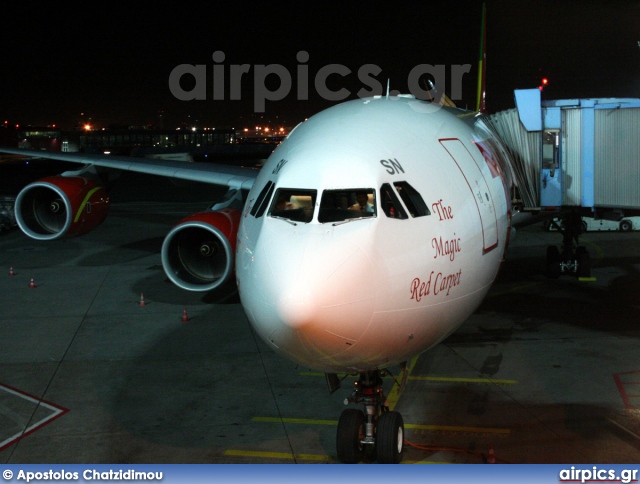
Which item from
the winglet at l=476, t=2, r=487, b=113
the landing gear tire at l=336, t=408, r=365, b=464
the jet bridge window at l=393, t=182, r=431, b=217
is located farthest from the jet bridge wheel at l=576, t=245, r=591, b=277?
the jet bridge window at l=393, t=182, r=431, b=217

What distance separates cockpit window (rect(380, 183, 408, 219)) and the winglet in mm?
12407

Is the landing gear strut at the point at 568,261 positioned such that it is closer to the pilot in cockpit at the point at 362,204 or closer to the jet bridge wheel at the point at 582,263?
the jet bridge wheel at the point at 582,263

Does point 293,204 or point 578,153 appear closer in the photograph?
point 293,204

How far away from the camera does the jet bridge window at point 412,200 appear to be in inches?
289

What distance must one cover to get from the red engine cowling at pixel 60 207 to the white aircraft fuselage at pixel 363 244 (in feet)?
33.4

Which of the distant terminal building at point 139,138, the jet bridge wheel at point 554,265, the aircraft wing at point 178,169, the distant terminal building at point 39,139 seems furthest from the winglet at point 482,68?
the distant terminal building at point 139,138

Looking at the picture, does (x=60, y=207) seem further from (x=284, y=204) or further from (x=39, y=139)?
(x=39, y=139)

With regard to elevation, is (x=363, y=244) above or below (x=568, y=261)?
above

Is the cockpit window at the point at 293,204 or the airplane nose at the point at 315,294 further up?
the cockpit window at the point at 293,204

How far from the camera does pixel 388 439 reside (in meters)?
8.17

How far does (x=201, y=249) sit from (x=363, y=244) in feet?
22.2

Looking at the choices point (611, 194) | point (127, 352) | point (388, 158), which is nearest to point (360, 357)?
point (388, 158)

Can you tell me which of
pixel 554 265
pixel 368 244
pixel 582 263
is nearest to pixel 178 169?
pixel 554 265

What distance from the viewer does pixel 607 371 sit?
38.9ft
